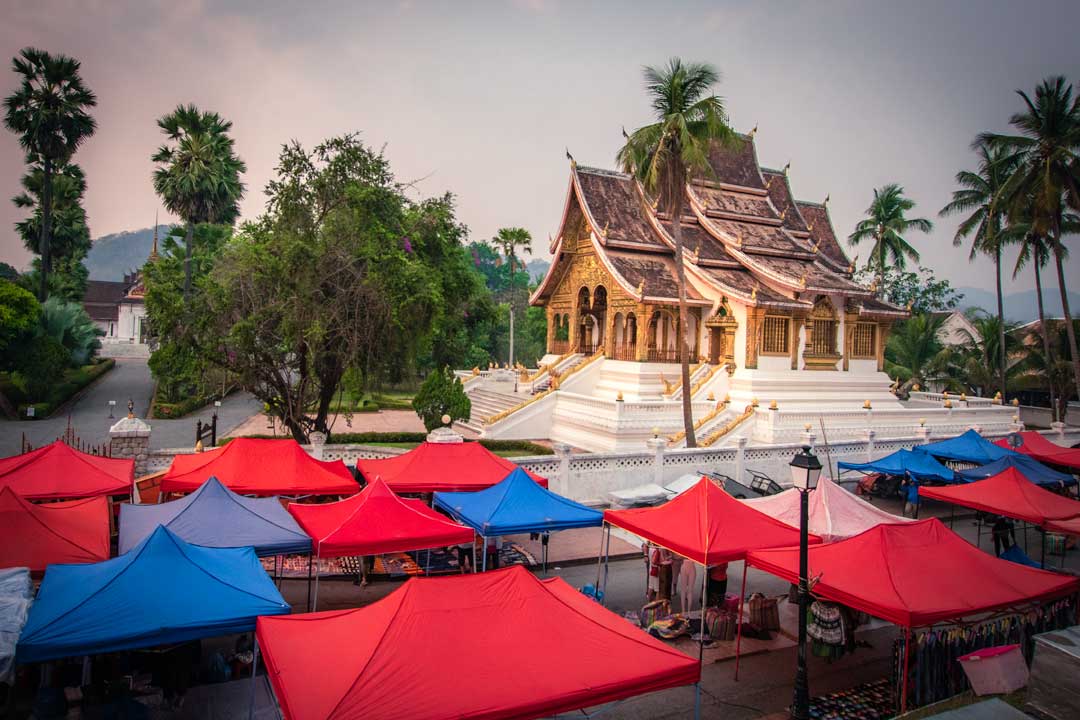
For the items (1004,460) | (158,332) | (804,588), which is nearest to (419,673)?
(804,588)

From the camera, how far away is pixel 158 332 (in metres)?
18.4

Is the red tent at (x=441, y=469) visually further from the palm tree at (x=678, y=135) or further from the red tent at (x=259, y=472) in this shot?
the palm tree at (x=678, y=135)

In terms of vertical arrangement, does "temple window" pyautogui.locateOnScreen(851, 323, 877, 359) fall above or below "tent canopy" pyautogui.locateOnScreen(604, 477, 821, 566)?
above

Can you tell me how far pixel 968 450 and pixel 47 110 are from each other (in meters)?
41.7

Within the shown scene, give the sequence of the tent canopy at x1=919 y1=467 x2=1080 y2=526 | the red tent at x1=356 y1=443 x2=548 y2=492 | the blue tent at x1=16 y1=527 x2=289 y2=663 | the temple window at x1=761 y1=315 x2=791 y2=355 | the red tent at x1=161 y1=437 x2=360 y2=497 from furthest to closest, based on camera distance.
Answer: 1. the temple window at x1=761 y1=315 x2=791 y2=355
2. the red tent at x1=356 y1=443 x2=548 y2=492
3. the red tent at x1=161 y1=437 x2=360 y2=497
4. the tent canopy at x1=919 y1=467 x2=1080 y2=526
5. the blue tent at x1=16 y1=527 x2=289 y2=663

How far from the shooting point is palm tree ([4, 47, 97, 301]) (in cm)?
3506

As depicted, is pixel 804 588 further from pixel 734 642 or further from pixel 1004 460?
pixel 1004 460

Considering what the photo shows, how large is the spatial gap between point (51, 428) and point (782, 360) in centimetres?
2752

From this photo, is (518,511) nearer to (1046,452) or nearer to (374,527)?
(374,527)

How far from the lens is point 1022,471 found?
57.3ft

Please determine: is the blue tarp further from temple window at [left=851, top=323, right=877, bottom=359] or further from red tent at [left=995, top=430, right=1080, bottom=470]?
temple window at [left=851, top=323, right=877, bottom=359]

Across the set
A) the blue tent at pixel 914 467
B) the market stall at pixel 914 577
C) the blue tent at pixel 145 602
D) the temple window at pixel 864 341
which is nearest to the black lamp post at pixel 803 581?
the market stall at pixel 914 577

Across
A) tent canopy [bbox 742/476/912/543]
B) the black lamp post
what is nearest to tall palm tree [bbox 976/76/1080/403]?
tent canopy [bbox 742/476/912/543]

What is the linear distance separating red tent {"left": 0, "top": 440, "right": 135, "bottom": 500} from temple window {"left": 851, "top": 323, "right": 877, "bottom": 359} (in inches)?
1081
